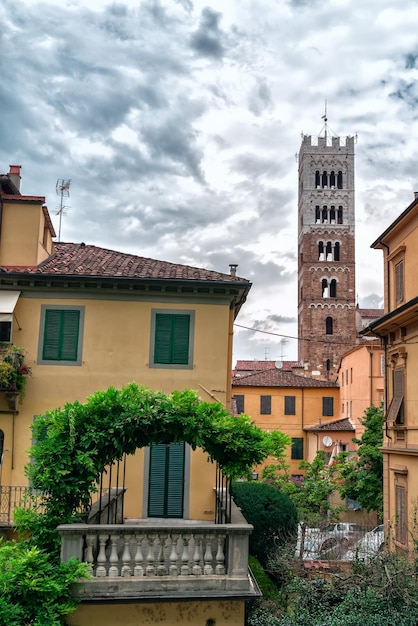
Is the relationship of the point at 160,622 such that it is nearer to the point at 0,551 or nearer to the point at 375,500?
the point at 0,551

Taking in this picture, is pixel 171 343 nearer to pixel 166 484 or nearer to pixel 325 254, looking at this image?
pixel 166 484

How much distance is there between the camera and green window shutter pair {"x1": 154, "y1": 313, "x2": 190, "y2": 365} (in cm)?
1864

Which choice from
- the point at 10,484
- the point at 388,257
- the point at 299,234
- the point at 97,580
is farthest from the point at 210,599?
the point at 299,234

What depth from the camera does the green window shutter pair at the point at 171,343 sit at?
61.2 ft

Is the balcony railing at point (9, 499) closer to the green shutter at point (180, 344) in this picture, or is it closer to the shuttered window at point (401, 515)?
the green shutter at point (180, 344)

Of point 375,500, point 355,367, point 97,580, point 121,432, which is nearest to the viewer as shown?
point 97,580

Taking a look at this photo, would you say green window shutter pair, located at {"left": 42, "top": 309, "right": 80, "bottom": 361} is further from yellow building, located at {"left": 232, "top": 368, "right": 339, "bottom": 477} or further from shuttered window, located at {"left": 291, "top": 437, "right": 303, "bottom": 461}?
shuttered window, located at {"left": 291, "top": 437, "right": 303, "bottom": 461}

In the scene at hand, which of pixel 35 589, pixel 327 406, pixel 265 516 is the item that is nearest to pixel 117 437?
pixel 35 589

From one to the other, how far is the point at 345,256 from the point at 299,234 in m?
8.85

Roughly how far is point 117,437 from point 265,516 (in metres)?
12.7

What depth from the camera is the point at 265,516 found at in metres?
21.6

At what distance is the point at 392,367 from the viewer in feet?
70.7

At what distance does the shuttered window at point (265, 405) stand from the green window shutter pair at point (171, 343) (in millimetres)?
37470

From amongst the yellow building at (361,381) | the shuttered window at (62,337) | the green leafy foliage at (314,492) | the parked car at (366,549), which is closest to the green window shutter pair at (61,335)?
the shuttered window at (62,337)
